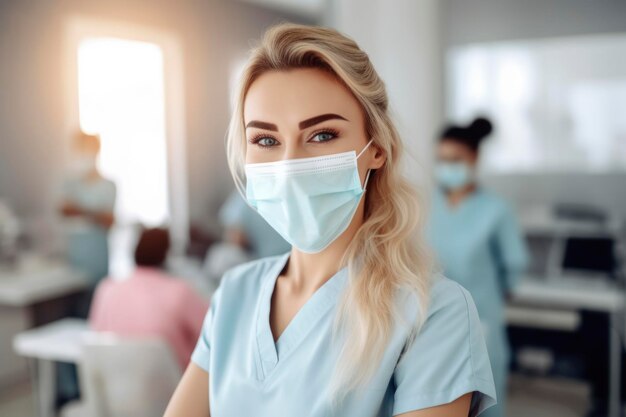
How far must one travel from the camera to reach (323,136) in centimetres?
79

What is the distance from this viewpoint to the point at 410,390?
73 cm

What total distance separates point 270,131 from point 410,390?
0.37 meters

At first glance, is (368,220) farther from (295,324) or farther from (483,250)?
(483,250)

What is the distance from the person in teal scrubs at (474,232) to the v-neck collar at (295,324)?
3.78 feet

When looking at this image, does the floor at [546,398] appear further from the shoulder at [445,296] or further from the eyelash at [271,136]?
the eyelash at [271,136]

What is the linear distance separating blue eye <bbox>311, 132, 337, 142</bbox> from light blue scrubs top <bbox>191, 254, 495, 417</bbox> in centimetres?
20

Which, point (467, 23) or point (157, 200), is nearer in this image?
point (157, 200)

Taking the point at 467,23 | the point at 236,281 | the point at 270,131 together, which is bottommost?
the point at 236,281

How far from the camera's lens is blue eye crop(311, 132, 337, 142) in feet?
2.59

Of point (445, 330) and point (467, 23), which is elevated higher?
point (467, 23)

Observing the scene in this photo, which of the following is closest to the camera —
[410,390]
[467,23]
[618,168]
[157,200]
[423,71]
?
[410,390]

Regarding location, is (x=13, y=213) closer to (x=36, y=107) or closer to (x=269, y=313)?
(x=36, y=107)

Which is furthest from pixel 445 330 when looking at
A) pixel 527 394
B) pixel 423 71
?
pixel 527 394

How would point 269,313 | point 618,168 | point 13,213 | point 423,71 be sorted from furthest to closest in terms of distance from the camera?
point 618,168
point 423,71
point 13,213
point 269,313
